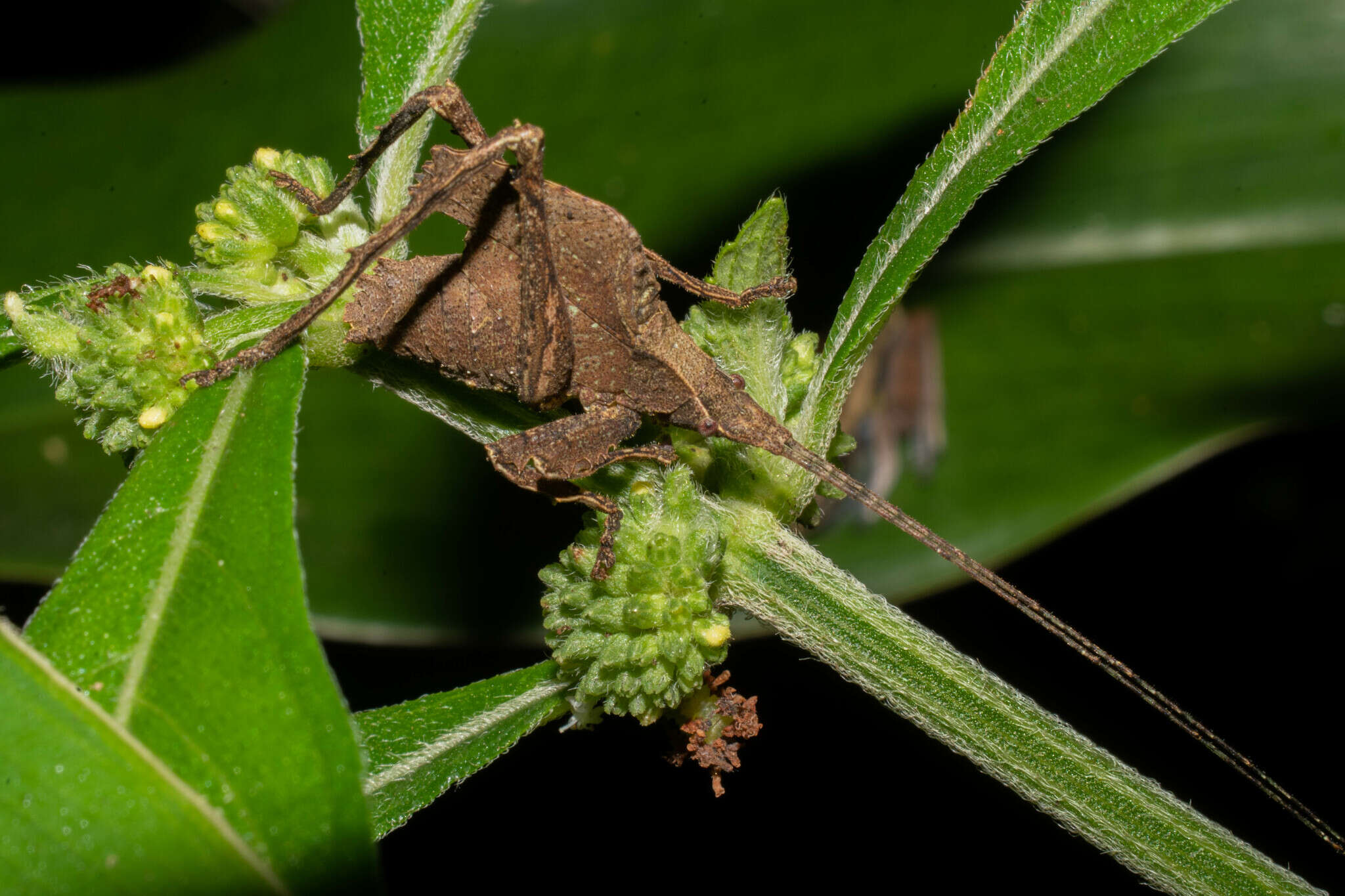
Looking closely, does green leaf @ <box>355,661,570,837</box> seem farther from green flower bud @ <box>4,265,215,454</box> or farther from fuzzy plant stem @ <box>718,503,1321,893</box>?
green flower bud @ <box>4,265,215,454</box>

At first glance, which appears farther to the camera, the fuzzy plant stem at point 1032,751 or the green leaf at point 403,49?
the green leaf at point 403,49

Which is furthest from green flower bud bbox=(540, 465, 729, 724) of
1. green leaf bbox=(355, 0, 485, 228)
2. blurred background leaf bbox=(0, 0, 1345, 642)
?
blurred background leaf bbox=(0, 0, 1345, 642)

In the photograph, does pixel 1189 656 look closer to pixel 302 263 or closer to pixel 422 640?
pixel 422 640

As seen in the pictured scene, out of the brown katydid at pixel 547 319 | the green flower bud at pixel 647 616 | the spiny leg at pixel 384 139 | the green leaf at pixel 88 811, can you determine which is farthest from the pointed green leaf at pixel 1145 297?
the green leaf at pixel 88 811

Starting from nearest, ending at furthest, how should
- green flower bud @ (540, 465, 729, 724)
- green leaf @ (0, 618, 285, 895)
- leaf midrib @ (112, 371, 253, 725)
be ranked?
green leaf @ (0, 618, 285, 895)
leaf midrib @ (112, 371, 253, 725)
green flower bud @ (540, 465, 729, 724)

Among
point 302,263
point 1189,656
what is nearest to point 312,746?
point 302,263

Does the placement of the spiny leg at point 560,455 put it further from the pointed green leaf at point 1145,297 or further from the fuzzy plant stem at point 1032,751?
the pointed green leaf at point 1145,297
